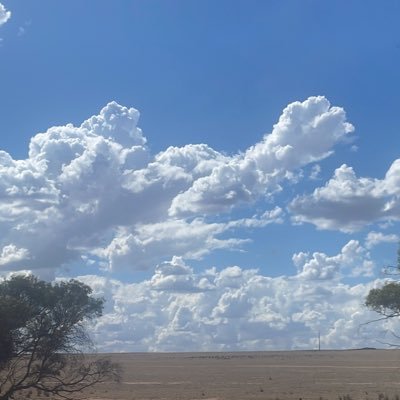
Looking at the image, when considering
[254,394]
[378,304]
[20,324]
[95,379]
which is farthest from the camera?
[254,394]

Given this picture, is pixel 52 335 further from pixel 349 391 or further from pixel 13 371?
pixel 349 391

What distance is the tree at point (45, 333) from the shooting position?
44500 mm

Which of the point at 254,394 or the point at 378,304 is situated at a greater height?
the point at 378,304

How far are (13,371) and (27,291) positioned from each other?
201 inches

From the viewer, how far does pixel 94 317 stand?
4988 centimetres

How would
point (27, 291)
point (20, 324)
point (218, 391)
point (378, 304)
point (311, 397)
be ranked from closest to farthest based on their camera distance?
point (378, 304) → point (20, 324) → point (27, 291) → point (311, 397) → point (218, 391)

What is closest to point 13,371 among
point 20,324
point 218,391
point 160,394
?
point 20,324

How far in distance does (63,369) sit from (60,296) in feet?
15.9

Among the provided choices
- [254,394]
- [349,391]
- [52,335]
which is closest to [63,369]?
[52,335]

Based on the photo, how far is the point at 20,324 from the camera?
144 feet

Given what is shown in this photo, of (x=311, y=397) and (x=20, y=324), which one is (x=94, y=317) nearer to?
(x=20, y=324)

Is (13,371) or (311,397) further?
(311,397)

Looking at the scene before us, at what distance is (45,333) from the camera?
153 ft

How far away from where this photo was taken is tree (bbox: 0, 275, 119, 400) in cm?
4450
